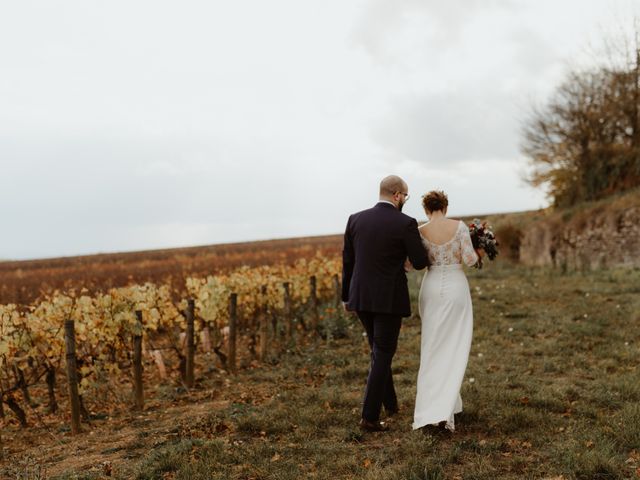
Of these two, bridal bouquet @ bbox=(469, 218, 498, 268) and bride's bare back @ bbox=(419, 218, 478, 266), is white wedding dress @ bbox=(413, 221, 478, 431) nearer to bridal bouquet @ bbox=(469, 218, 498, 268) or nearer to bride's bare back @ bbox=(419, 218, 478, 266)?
bride's bare back @ bbox=(419, 218, 478, 266)

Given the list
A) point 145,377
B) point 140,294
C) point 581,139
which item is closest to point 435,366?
point 140,294

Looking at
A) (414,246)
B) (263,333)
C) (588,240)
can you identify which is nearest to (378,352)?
(414,246)

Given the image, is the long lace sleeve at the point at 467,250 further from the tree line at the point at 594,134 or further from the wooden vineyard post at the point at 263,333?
the tree line at the point at 594,134

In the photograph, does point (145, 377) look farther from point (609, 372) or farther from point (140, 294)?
point (609, 372)

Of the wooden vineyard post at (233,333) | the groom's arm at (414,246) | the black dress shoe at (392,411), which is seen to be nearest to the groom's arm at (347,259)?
the groom's arm at (414,246)

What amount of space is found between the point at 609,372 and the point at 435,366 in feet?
13.6

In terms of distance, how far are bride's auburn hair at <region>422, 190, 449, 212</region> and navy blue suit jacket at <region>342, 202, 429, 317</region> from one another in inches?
12.4

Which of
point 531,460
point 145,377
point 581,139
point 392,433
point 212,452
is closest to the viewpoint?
point 531,460

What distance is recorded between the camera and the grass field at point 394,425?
487cm

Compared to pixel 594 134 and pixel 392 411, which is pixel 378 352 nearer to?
pixel 392 411

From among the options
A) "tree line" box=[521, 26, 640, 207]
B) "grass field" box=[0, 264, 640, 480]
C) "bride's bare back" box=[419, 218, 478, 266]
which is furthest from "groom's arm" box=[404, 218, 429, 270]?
"tree line" box=[521, 26, 640, 207]

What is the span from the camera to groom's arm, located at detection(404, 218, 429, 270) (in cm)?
525

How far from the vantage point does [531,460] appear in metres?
4.89

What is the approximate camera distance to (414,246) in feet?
17.3
